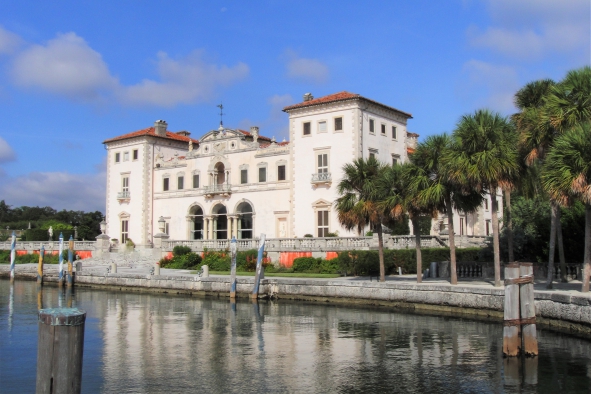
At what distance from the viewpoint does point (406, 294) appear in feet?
82.2

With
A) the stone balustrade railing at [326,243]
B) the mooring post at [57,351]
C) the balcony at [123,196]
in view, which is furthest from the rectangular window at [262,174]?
the mooring post at [57,351]

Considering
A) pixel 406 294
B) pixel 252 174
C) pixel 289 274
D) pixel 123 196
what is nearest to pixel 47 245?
pixel 123 196

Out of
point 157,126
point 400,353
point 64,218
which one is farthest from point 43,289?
point 64,218

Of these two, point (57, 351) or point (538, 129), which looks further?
point (538, 129)

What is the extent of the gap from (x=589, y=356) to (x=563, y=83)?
406 inches

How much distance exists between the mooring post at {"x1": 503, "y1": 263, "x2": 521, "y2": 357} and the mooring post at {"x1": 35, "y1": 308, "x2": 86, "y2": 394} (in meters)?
11.7

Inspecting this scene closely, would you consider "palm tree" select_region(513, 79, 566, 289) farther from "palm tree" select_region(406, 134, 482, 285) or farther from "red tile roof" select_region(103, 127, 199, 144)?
"red tile roof" select_region(103, 127, 199, 144)

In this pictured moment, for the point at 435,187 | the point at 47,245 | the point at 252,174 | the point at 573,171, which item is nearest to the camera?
the point at 573,171

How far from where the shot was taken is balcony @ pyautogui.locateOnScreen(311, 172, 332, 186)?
45.6 meters

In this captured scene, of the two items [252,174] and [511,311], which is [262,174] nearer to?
[252,174]

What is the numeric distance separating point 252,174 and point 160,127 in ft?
46.5

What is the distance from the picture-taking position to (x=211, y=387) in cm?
1320

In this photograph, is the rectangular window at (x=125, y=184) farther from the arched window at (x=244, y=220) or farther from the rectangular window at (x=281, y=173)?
the rectangular window at (x=281, y=173)

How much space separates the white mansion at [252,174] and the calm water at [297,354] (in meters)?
19.4
